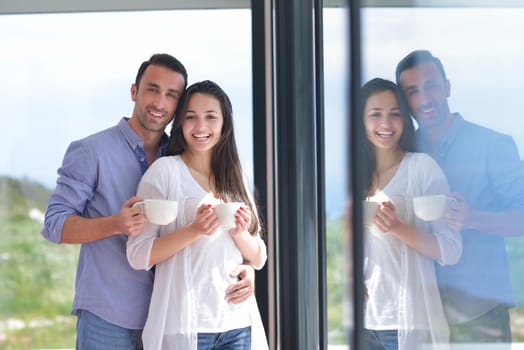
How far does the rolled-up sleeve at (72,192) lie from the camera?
232 cm

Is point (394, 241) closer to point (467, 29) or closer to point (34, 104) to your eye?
point (467, 29)

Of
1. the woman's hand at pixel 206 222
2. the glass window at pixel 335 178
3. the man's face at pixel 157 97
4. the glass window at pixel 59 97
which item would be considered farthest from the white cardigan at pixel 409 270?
the glass window at pixel 59 97

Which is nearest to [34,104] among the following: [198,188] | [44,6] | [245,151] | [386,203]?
[44,6]

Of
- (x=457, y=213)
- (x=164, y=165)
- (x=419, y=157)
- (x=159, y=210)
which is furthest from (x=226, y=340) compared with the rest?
(x=457, y=213)

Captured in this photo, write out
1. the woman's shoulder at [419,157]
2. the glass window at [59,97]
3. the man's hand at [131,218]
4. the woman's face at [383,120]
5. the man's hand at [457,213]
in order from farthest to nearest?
the glass window at [59,97]
the man's hand at [131,218]
the woman's face at [383,120]
the woman's shoulder at [419,157]
the man's hand at [457,213]

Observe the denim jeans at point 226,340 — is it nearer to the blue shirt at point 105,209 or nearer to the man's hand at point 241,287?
the man's hand at point 241,287

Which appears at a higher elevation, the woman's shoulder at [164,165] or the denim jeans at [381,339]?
the woman's shoulder at [164,165]

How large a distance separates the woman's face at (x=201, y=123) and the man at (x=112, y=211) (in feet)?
0.20

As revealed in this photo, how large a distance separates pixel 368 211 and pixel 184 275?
1.15 meters

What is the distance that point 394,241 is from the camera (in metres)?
1.11

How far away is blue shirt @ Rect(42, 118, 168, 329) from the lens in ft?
7.64

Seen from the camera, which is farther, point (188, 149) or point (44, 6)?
point (44, 6)

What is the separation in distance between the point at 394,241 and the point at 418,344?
15cm

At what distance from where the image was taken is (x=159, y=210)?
2.24m
